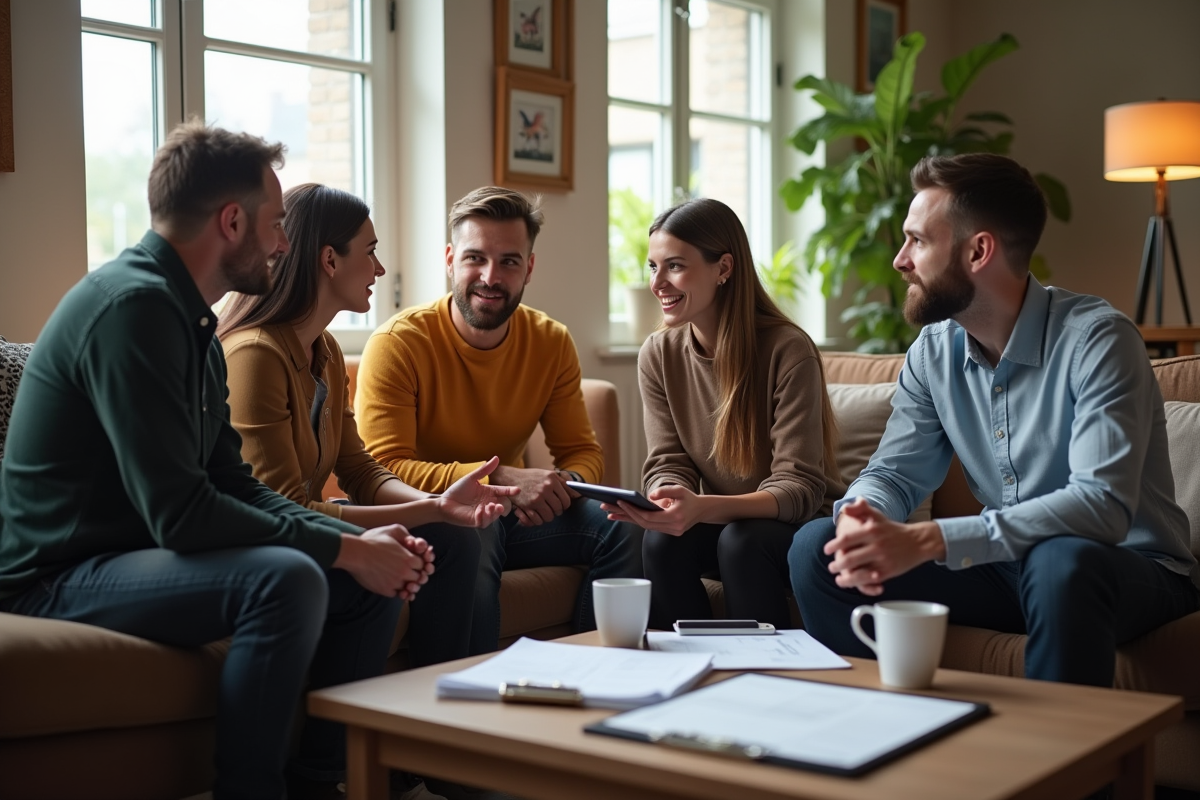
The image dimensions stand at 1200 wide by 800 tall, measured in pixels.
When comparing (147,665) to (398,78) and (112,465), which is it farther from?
(398,78)

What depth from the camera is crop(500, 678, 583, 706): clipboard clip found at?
4.74 ft

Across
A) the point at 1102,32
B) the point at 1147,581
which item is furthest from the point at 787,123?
the point at 1147,581

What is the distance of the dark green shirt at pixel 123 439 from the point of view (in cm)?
169

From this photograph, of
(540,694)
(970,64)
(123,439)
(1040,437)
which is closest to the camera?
(540,694)

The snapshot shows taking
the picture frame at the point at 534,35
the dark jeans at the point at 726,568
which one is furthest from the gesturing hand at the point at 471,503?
the picture frame at the point at 534,35

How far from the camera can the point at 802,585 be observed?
214 cm

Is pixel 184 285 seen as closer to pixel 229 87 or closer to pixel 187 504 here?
pixel 187 504

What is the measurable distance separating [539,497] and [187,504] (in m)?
0.93

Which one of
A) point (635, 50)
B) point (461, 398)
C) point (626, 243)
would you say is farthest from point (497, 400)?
point (635, 50)

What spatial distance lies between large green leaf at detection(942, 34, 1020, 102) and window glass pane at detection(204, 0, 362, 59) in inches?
91.3

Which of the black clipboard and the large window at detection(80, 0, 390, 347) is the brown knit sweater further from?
the large window at detection(80, 0, 390, 347)

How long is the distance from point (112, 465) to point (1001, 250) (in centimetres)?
147

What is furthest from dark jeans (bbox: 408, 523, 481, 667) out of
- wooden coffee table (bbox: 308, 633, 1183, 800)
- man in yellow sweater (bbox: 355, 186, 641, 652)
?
wooden coffee table (bbox: 308, 633, 1183, 800)

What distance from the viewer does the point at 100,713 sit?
174 centimetres
